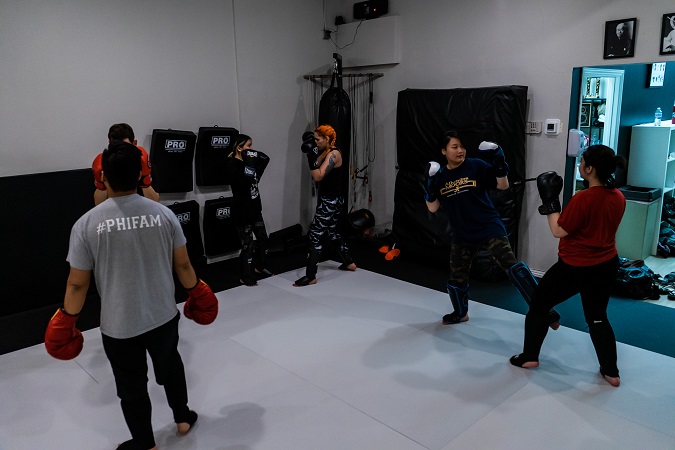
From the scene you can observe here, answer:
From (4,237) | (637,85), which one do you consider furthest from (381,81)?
(4,237)

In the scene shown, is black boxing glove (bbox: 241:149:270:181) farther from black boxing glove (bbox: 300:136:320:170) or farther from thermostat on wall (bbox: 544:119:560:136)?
thermostat on wall (bbox: 544:119:560:136)

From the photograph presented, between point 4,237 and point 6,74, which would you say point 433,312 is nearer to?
point 4,237

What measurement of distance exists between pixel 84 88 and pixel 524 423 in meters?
4.34

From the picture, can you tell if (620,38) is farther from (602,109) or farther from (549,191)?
(549,191)

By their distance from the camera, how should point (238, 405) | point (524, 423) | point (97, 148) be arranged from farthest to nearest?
point (97, 148), point (238, 405), point (524, 423)

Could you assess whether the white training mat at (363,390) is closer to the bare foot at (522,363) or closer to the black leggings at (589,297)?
the bare foot at (522,363)

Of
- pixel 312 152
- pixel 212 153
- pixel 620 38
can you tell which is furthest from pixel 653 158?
pixel 212 153

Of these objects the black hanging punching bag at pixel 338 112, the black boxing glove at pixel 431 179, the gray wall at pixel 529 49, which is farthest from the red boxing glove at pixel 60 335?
the gray wall at pixel 529 49

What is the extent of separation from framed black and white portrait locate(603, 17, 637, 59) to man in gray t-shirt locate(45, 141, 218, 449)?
3.86m

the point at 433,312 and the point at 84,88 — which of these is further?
the point at 84,88

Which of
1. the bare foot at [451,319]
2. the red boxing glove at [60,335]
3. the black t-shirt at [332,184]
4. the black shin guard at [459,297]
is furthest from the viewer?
the black t-shirt at [332,184]

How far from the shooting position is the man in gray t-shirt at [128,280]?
83.6 inches

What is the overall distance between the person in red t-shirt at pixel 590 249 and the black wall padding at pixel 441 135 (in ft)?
6.05

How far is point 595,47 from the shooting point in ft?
14.6
